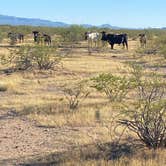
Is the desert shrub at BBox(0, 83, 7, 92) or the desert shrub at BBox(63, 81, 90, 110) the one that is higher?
the desert shrub at BBox(63, 81, 90, 110)

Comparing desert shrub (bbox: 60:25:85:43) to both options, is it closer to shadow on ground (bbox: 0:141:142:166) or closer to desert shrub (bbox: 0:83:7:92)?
desert shrub (bbox: 0:83:7:92)

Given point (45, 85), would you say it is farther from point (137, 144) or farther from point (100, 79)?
point (137, 144)

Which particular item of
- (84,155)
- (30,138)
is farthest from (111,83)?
(84,155)

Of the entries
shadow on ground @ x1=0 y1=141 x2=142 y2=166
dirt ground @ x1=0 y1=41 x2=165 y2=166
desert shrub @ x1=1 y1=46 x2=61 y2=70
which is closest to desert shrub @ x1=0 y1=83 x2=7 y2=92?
dirt ground @ x1=0 y1=41 x2=165 y2=166

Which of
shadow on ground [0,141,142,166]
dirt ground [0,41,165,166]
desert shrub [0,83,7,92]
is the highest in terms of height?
shadow on ground [0,141,142,166]

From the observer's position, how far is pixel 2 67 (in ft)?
88.5

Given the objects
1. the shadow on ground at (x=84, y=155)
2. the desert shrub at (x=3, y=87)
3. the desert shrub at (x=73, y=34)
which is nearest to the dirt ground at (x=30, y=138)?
the shadow on ground at (x=84, y=155)

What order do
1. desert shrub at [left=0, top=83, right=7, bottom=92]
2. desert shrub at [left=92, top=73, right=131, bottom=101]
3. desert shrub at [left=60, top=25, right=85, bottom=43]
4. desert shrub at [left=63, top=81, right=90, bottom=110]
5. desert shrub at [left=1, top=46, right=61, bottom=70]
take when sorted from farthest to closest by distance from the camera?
desert shrub at [left=60, top=25, right=85, bottom=43] → desert shrub at [left=1, top=46, right=61, bottom=70] → desert shrub at [left=0, top=83, right=7, bottom=92] → desert shrub at [left=63, top=81, right=90, bottom=110] → desert shrub at [left=92, top=73, right=131, bottom=101]

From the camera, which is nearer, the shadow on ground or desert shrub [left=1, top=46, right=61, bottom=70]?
the shadow on ground

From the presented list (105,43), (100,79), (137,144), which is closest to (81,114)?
(100,79)

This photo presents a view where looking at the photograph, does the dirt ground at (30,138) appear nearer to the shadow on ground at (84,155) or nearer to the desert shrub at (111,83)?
the shadow on ground at (84,155)

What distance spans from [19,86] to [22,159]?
10663 millimetres

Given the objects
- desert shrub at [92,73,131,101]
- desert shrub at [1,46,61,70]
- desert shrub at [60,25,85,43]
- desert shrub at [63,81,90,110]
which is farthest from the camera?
desert shrub at [60,25,85,43]

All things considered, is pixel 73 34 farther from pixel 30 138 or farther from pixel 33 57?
pixel 30 138
